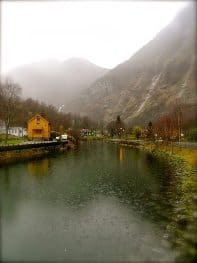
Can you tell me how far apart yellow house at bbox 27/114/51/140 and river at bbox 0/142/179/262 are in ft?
193

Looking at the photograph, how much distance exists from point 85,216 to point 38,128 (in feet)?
269

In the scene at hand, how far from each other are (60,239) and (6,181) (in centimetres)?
2211

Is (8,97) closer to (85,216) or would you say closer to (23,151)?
(23,151)

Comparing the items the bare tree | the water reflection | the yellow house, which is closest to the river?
the water reflection

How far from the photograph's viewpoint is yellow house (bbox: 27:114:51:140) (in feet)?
352

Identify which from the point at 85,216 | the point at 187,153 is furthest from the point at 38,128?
the point at 85,216

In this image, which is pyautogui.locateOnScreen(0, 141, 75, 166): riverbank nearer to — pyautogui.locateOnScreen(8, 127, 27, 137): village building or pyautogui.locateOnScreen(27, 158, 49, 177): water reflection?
pyautogui.locateOnScreen(27, 158, 49, 177): water reflection

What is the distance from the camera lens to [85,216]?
27578 mm

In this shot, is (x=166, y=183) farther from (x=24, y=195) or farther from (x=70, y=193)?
(x=24, y=195)

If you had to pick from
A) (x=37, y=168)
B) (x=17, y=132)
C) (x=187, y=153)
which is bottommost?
(x=37, y=168)

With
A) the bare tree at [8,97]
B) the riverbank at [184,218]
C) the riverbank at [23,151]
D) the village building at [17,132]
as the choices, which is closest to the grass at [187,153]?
the riverbank at [184,218]

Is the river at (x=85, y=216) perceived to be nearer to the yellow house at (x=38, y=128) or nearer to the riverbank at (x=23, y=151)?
the riverbank at (x=23, y=151)

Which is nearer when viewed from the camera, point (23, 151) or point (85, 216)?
point (85, 216)

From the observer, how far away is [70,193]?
117 feet
